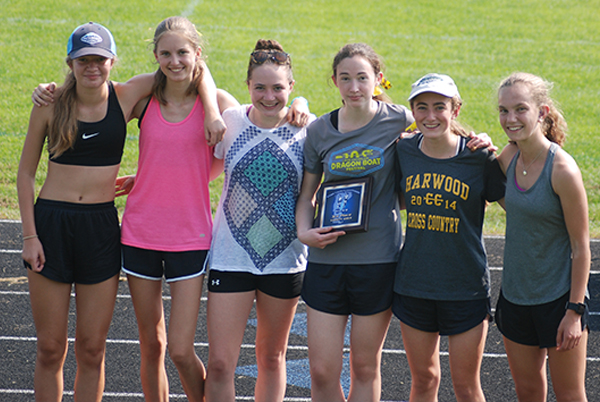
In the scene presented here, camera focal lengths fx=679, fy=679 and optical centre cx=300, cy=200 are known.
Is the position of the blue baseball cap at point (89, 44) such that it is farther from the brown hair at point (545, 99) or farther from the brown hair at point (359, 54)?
the brown hair at point (545, 99)

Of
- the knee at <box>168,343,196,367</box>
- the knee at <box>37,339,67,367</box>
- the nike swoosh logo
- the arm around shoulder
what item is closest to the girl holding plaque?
the arm around shoulder

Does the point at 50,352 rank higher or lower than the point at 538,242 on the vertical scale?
lower

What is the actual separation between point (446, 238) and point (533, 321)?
0.56 metres

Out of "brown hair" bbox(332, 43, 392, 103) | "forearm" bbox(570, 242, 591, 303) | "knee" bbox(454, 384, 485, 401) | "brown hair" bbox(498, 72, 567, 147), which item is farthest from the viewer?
"brown hair" bbox(332, 43, 392, 103)

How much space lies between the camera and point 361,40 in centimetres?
2111

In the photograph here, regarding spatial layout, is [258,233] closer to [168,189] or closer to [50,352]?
[168,189]

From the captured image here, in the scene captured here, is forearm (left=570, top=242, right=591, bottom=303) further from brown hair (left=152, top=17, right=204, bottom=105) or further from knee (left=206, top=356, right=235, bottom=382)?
brown hair (left=152, top=17, right=204, bottom=105)

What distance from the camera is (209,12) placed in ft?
76.4

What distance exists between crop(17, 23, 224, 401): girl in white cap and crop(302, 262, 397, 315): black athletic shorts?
3.19 ft

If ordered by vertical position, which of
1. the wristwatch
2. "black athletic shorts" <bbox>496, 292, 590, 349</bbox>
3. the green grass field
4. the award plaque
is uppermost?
the green grass field

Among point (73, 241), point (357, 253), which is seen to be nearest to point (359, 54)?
point (357, 253)

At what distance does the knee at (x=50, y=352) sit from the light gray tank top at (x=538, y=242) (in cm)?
236

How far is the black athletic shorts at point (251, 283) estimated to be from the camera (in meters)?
3.61

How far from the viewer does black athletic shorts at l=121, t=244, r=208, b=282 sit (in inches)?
143
